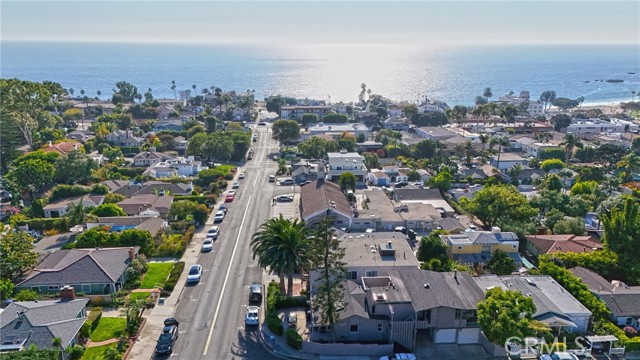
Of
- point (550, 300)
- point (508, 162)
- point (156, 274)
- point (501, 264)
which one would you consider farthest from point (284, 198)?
point (508, 162)

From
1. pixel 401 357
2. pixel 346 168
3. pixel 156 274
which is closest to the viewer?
pixel 401 357

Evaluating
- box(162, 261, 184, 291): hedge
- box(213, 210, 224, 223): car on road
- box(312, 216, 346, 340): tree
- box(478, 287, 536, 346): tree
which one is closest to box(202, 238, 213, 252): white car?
box(162, 261, 184, 291): hedge

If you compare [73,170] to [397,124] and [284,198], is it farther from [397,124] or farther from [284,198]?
[397,124]

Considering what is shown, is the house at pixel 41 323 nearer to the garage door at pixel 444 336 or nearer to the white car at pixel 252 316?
the white car at pixel 252 316

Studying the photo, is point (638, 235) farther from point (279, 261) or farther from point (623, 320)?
point (279, 261)

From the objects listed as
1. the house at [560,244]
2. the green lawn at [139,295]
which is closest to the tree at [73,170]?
the green lawn at [139,295]

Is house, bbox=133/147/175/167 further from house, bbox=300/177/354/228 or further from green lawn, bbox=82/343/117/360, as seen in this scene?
green lawn, bbox=82/343/117/360
